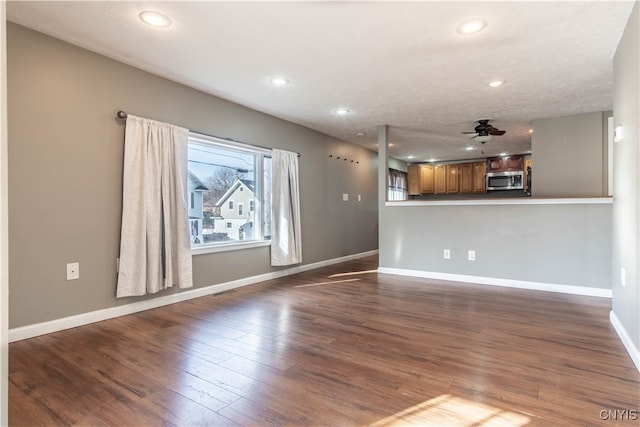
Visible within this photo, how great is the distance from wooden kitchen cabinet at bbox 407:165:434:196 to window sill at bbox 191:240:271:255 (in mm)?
5339

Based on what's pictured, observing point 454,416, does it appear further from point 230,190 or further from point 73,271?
point 230,190

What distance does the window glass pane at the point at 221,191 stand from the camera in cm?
376

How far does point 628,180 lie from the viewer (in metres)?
2.20

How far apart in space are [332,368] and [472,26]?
250cm

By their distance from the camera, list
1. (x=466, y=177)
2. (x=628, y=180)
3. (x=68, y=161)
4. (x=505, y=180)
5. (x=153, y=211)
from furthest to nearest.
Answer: (x=466, y=177) → (x=505, y=180) → (x=153, y=211) → (x=68, y=161) → (x=628, y=180)

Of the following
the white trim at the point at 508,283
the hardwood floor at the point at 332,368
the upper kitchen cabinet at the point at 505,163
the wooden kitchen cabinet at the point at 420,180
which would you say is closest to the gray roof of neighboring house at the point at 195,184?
the hardwood floor at the point at 332,368

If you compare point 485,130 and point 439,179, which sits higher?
point 485,130

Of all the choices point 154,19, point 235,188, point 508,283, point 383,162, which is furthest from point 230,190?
point 508,283

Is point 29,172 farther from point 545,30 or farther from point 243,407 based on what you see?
point 545,30

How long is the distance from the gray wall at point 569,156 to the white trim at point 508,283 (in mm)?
1423

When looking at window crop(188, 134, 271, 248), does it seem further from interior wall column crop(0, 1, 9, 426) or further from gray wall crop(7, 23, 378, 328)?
interior wall column crop(0, 1, 9, 426)

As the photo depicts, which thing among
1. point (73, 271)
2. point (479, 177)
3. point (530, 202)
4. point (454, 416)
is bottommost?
point (454, 416)

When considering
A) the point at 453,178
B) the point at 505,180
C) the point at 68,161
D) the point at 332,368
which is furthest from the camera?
the point at 453,178

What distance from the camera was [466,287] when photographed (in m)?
4.13
